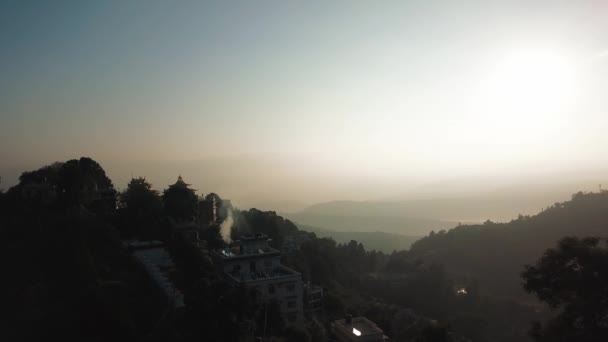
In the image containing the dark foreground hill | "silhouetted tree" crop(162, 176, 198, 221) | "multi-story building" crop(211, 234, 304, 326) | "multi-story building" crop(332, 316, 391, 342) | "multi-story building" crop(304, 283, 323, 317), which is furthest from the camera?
the dark foreground hill

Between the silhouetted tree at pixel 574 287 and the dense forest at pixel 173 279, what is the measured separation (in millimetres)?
33

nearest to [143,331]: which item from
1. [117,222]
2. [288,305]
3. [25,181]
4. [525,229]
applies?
[288,305]

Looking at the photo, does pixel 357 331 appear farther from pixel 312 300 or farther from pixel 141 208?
pixel 141 208

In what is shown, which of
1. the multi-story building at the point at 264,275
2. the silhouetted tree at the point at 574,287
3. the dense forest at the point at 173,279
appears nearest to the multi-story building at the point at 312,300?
the dense forest at the point at 173,279

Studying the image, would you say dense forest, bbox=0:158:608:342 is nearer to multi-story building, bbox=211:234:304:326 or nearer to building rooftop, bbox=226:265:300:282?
multi-story building, bbox=211:234:304:326

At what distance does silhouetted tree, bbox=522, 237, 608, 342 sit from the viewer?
50.3ft

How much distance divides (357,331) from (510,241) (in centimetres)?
7338

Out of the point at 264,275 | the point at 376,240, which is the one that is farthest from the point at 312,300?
the point at 376,240

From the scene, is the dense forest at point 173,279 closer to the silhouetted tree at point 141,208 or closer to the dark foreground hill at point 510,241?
the silhouetted tree at point 141,208

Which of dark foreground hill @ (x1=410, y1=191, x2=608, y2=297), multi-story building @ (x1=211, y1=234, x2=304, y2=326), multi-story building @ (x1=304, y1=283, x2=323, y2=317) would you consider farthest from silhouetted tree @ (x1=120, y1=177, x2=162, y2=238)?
dark foreground hill @ (x1=410, y1=191, x2=608, y2=297)

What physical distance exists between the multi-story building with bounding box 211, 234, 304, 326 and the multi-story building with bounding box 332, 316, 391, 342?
5.00 meters

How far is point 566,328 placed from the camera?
15734 mm

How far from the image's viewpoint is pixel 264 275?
108 ft

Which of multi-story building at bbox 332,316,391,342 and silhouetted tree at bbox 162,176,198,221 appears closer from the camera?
multi-story building at bbox 332,316,391,342
